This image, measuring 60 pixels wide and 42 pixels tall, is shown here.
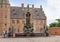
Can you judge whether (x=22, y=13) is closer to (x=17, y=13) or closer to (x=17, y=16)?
(x=17, y=13)

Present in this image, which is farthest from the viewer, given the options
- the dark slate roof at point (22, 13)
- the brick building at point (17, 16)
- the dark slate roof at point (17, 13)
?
the dark slate roof at point (22, 13)

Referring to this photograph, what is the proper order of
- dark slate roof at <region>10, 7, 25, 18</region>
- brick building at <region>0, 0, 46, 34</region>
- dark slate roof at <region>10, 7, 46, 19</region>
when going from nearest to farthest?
brick building at <region>0, 0, 46, 34</region> → dark slate roof at <region>10, 7, 25, 18</region> → dark slate roof at <region>10, 7, 46, 19</region>

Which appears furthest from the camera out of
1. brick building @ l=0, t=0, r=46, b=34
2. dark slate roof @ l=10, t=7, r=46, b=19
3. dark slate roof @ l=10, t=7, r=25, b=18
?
dark slate roof @ l=10, t=7, r=46, b=19

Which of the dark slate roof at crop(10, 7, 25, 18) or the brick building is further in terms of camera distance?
the dark slate roof at crop(10, 7, 25, 18)

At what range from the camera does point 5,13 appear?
86.9 m

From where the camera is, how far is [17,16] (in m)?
91.2

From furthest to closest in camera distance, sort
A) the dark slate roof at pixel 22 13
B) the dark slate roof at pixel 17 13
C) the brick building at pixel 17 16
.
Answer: the dark slate roof at pixel 22 13
the dark slate roof at pixel 17 13
the brick building at pixel 17 16

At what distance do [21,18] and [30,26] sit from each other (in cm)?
5385

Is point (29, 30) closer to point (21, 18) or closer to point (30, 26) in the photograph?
point (30, 26)

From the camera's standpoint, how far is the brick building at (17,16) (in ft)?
285

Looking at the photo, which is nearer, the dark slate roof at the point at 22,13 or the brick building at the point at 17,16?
the brick building at the point at 17,16

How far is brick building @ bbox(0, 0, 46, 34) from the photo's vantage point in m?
86.8

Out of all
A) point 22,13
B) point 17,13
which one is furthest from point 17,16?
point 22,13

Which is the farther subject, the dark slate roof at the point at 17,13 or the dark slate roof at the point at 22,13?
the dark slate roof at the point at 22,13
